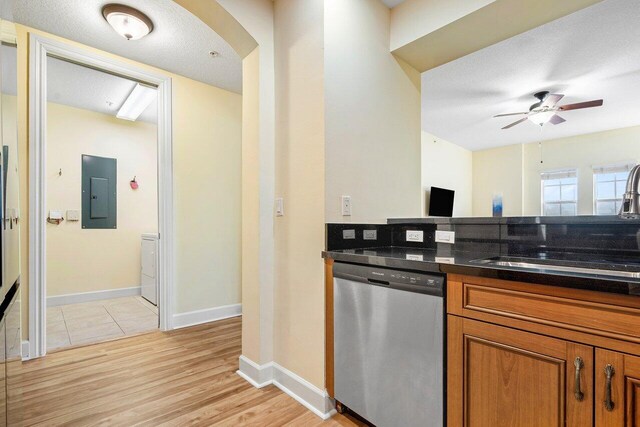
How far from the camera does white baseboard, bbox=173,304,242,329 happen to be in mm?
3043

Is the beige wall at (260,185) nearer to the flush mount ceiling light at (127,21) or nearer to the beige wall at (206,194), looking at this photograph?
the flush mount ceiling light at (127,21)

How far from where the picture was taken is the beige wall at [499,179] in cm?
674

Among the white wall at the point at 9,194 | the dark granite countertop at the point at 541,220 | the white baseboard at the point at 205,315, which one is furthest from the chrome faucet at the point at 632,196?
the white baseboard at the point at 205,315

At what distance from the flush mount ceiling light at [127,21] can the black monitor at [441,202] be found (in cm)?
494

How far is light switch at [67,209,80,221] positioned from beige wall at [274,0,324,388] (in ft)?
11.3

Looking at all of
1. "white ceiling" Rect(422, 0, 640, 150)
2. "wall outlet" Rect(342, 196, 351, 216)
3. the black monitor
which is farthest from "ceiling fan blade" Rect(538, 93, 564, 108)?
"wall outlet" Rect(342, 196, 351, 216)

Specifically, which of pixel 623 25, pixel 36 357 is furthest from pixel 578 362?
pixel 36 357

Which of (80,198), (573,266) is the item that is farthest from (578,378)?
(80,198)

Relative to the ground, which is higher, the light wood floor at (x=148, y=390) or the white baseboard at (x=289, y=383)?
the white baseboard at (x=289, y=383)

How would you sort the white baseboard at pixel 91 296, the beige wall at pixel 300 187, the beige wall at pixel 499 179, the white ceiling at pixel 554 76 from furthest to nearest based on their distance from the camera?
the beige wall at pixel 499 179, the white baseboard at pixel 91 296, the white ceiling at pixel 554 76, the beige wall at pixel 300 187

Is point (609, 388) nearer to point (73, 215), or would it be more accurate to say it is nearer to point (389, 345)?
point (389, 345)

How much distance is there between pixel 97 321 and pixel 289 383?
2534 millimetres

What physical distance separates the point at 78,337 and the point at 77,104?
2.85 meters

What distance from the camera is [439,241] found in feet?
6.18
